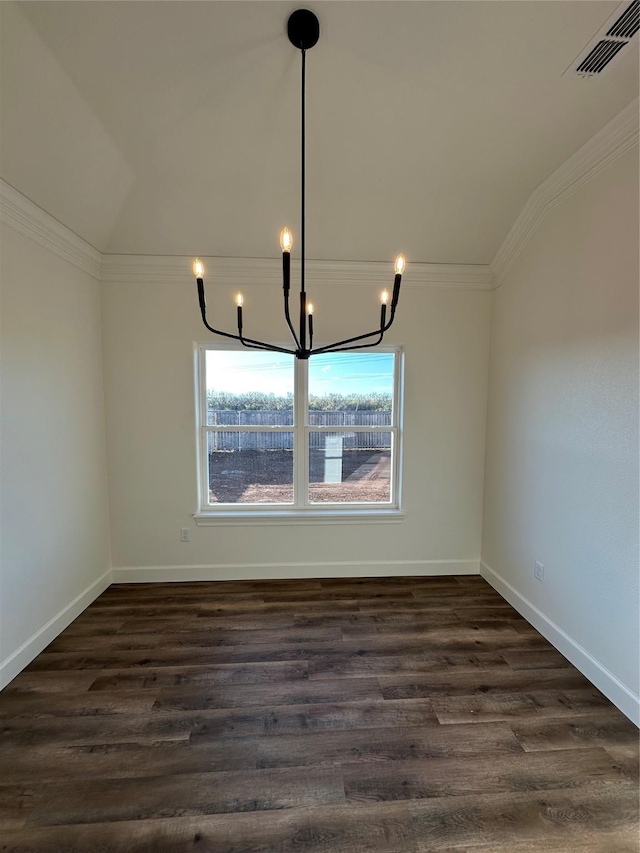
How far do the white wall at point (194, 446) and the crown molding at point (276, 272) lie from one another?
0.04 meters

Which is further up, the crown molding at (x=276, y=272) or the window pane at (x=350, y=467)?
the crown molding at (x=276, y=272)

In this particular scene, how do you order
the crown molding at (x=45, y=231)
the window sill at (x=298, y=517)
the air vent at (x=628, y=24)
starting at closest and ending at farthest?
1. the air vent at (x=628, y=24)
2. the crown molding at (x=45, y=231)
3. the window sill at (x=298, y=517)

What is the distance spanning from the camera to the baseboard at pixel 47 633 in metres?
2.10

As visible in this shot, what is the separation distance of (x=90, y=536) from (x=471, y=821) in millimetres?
2938

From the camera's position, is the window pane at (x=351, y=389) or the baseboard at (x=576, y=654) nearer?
the baseboard at (x=576, y=654)

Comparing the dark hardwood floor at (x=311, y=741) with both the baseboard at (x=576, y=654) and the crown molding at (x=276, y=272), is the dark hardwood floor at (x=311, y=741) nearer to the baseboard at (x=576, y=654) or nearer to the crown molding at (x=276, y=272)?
the baseboard at (x=576, y=654)

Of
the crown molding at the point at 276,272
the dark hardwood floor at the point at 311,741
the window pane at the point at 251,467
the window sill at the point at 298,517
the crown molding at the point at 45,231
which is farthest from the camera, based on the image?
the window pane at the point at 251,467

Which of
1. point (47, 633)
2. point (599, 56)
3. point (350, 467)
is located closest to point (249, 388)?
point (350, 467)

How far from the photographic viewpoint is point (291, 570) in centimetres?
332

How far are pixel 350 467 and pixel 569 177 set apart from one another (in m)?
2.61

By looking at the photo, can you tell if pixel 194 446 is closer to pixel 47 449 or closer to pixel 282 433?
pixel 282 433

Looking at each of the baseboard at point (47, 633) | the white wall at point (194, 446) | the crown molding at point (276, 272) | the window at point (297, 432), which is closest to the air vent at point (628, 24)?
the crown molding at point (276, 272)

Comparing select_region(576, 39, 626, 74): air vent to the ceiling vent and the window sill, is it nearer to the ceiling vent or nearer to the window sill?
the ceiling vent

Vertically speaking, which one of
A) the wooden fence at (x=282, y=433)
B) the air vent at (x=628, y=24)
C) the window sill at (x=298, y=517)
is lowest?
the window sill at (x=298, y=517)
